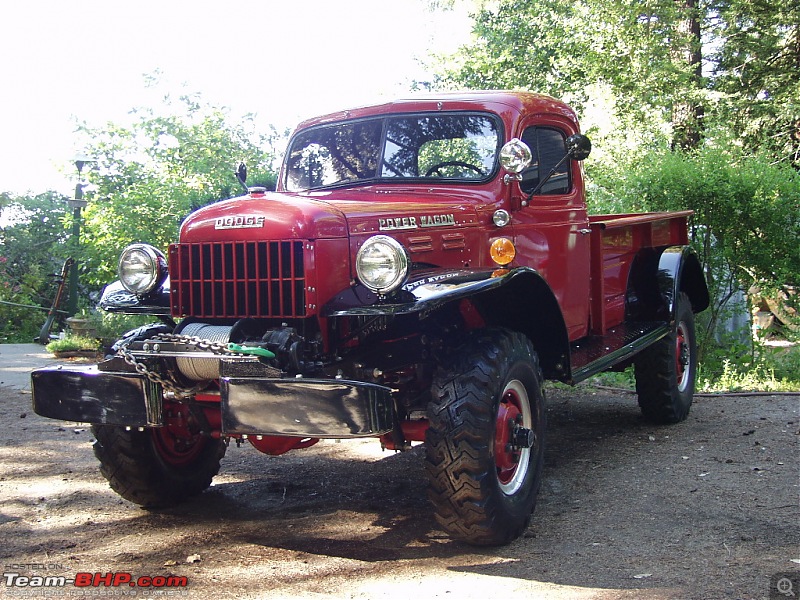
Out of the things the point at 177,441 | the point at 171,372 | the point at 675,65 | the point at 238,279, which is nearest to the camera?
the point at 171,372

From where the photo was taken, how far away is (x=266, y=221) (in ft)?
12.9

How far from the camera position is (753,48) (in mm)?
14281

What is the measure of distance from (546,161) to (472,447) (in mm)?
2347

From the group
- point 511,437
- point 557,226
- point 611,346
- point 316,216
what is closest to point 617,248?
point 611,346

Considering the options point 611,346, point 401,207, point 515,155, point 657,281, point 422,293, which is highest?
point 515,155

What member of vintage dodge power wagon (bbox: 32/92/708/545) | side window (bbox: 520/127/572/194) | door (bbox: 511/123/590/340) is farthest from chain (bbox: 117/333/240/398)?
side window (bbox: 520/127/572/194)

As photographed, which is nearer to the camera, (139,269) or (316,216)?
(316,216)

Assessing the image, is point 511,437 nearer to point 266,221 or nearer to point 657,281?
point 266,221

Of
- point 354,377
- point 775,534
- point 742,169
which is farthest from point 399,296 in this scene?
point 742,169

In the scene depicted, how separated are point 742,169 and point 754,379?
2.18 metres

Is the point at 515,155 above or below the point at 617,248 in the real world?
above

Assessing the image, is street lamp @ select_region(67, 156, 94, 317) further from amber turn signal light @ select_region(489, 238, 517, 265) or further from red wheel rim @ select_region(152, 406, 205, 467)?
amber turn signal light @ select_region(489, 238, 517, 265)

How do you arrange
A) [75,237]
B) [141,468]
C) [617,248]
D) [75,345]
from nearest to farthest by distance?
[141,468], [617,248], [75,345], [75,237]

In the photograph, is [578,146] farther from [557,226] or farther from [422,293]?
[422,293]
